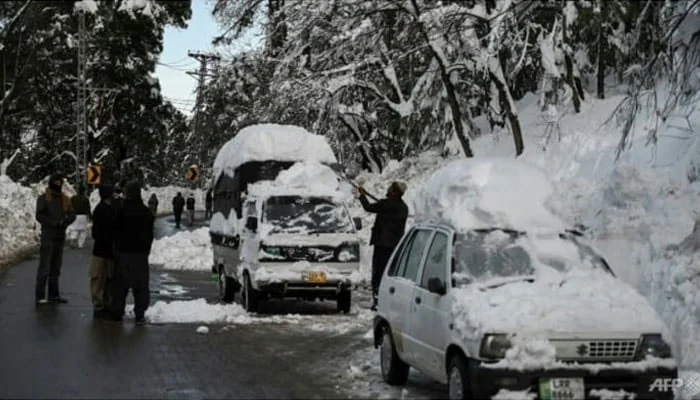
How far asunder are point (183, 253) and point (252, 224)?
41.4ft

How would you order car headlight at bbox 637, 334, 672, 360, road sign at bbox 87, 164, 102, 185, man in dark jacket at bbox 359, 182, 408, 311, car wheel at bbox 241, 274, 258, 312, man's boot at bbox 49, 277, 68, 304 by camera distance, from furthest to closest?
1. road sign at bbox 87, 164, 102, 185
2. man's boot at bbox 49, 277, 68, 304
3. man in dark jacket at bbox 359, 182, 408, 311
4. car wheel at bbox 241, 274, 258, 312
5. car headlight at bbox 637, 334, 672, 360

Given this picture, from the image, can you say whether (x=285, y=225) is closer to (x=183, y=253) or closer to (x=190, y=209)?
(x=183, y=253)

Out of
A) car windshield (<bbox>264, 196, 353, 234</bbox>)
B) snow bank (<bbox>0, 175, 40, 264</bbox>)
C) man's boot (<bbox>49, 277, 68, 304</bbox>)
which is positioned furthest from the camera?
snow bank (<bbox>0, 175, 40, 264</bbox>)

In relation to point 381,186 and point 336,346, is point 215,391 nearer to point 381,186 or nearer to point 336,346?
point 336,346

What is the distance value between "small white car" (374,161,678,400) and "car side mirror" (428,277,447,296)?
0.02 m

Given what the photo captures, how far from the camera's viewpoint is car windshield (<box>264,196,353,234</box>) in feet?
50.7

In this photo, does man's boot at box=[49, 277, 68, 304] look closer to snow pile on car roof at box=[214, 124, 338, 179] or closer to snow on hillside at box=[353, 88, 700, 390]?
snow pile on car roof at box=[214, 124, 338, 179]

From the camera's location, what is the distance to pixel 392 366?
9.10 m

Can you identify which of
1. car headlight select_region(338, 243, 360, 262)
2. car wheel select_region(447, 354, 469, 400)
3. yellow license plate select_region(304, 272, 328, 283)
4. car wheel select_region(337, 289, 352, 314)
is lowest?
car wheel select_region(337, 289, 352, 314)

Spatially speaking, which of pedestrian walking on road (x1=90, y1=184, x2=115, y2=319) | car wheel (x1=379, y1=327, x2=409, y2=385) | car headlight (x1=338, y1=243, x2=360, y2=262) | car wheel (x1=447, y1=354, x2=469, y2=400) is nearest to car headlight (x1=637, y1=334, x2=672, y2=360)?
car wheel (x1=447, y1=354, x2=469, y2=400)

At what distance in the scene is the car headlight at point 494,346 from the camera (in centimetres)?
711

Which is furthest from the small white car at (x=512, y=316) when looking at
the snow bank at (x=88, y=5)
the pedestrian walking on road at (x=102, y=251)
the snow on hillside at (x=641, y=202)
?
the snow bank at (x=88, y=5)

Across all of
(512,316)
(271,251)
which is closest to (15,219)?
(271,251)

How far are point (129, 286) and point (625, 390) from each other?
27.4 ft
